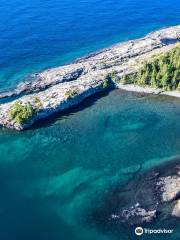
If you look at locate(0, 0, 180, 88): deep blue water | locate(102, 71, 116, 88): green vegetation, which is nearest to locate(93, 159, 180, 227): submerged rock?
locate(102, 71, 116, 88): green vegetation

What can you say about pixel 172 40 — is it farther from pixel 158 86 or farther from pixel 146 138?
pixel 146 138

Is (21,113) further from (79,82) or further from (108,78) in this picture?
(108,78)

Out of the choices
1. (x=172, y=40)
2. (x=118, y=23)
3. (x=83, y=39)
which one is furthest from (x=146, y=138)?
(x=118, y=23)

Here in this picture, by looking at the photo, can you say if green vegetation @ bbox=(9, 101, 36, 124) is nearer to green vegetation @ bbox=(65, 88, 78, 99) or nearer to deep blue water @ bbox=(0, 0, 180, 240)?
deep blue water @ bbox=(0, 0, 180, 240)

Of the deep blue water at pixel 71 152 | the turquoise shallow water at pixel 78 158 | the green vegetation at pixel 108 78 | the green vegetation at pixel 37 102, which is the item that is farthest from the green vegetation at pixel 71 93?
the green vegetation at pixel 108 78

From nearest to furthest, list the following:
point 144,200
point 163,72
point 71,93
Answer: point 144,200, point 71,93, point 163,72

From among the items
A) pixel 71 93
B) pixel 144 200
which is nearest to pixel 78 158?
pixel 144 200
